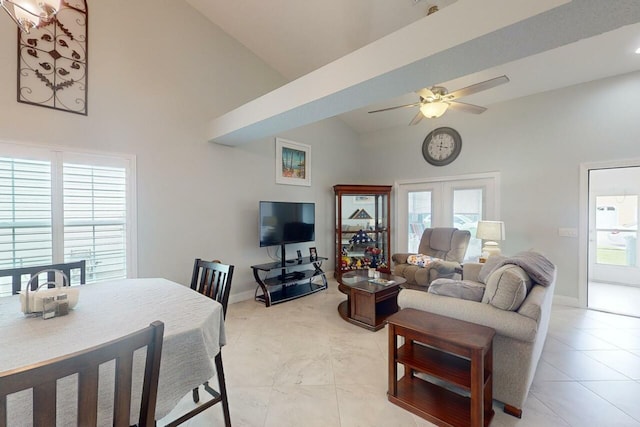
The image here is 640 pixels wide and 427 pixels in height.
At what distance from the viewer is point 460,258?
4.22 m

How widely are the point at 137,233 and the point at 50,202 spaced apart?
0.76 meters

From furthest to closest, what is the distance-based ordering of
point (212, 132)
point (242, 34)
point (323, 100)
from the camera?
point (242, 34)
point (212, 132)
point (323, 100)

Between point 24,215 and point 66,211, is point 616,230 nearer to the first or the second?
point 66,211

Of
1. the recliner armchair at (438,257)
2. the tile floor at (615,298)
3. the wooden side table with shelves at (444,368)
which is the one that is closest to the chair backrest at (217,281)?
the wooden side table with shelves at (444,368)

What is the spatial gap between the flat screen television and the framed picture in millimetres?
571

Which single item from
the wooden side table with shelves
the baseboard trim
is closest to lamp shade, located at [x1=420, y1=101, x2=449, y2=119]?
the wooden side table with shelves

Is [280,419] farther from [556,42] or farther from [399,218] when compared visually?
[399,218]

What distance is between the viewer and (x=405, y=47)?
179 centimetres

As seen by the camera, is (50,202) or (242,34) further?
(242,34)

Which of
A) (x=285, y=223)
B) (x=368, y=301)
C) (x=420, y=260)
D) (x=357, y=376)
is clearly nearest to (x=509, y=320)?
(x=357, y=376)

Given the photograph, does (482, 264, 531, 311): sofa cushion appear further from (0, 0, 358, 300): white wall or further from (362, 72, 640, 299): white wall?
(0, 0, 358, 300): white wall

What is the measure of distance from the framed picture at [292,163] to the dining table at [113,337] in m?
3.22

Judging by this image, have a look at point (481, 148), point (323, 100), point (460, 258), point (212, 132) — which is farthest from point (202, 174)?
point (481, 148)

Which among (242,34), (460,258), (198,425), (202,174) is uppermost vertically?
(242,34)
